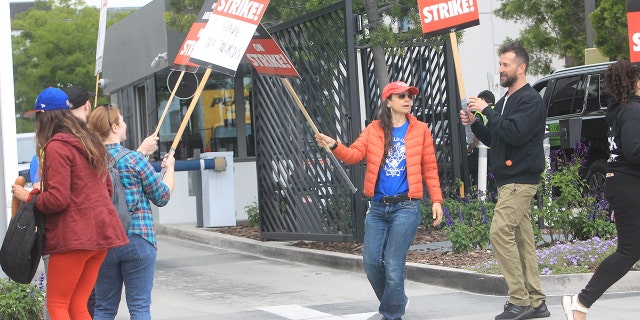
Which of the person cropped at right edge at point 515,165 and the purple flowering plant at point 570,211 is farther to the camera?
the purple flowering plant at point 570,211

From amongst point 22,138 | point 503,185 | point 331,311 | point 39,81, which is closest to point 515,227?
point 503,185

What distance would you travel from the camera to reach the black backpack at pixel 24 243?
5.52m

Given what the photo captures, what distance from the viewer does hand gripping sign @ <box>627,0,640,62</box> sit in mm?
9594

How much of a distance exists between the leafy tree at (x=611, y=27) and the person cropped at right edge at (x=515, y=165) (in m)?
11.8

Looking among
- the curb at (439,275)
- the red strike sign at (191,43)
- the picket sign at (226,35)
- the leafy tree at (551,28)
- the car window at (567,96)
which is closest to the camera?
the picket sign at (226,35)

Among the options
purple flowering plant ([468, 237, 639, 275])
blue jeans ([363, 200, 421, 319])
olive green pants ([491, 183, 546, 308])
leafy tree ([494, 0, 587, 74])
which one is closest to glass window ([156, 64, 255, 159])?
leafy tree ([494, 0, 587, 74])

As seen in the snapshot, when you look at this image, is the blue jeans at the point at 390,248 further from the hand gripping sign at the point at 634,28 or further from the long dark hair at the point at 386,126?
the hand gripping sign at the point at 634,28

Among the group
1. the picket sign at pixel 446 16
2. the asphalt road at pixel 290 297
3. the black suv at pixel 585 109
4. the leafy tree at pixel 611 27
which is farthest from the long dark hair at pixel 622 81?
the leafy tree at pixel 611 27

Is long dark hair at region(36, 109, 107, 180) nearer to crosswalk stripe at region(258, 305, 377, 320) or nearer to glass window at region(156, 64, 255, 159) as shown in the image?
crosswalk stripe at region(258, 305, 377, 320)

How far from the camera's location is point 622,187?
6867mm

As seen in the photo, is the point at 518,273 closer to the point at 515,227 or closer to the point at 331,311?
the point at 515,227

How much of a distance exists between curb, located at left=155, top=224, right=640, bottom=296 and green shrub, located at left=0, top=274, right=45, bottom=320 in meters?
3.51

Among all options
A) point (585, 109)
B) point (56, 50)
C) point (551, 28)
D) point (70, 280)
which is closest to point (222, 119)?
point (585, 109)

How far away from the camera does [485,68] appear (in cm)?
3644
